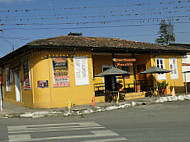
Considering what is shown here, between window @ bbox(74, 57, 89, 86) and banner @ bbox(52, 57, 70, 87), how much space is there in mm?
662

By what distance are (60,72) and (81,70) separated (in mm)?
1443

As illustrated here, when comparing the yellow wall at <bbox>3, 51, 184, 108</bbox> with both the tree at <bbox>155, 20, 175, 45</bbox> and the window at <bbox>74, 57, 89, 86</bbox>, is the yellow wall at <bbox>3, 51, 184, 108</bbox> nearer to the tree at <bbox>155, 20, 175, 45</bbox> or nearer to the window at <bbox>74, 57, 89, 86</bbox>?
the window at <bbox>74, 57, 89, 86</bbox>

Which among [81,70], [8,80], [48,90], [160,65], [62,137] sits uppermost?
[160,65]

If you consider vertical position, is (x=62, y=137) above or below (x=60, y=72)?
below

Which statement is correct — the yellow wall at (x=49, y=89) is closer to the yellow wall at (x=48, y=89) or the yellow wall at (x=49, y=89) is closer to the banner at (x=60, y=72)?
the yellow wall at (x=48, y=89)

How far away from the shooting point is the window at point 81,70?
14288 mm

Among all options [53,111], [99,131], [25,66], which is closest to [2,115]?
[53,111]

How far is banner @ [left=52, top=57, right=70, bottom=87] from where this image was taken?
13555 millimetres

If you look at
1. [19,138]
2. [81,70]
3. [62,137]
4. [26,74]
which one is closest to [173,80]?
[81,70]

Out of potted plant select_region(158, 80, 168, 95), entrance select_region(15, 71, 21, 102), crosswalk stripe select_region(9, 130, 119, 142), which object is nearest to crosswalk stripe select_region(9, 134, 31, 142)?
crosswalk stripe select_region(9, 130, 119, 142)

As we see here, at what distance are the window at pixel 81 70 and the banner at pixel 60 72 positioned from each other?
66cm

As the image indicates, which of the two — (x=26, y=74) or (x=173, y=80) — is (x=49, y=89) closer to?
(x=26, y=74)

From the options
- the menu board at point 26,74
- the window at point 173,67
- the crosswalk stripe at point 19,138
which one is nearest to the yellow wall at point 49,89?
the menu board at point 26,74

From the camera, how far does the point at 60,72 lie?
13750 mm
